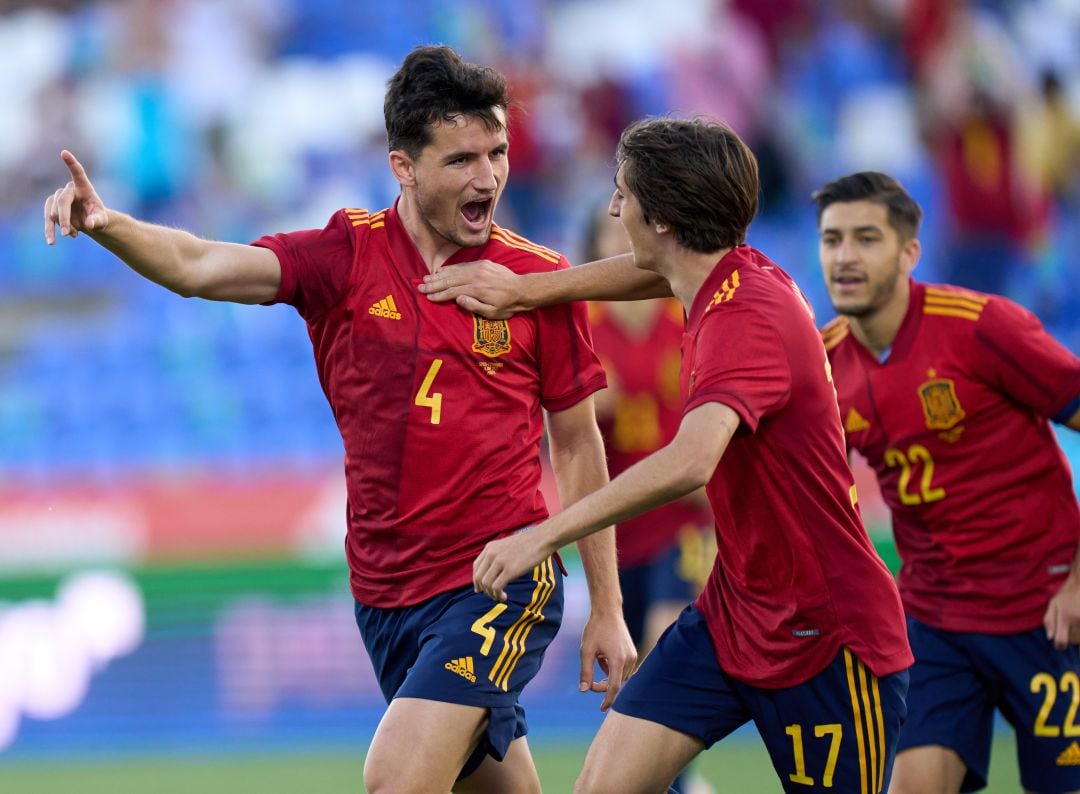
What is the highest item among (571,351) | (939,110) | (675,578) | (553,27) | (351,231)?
(553,27)

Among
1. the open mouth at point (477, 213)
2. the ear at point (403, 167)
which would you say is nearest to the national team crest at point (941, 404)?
the open mouth at point (477, 213)

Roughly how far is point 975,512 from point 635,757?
1.74m

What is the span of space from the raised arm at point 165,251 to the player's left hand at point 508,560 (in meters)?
1.15

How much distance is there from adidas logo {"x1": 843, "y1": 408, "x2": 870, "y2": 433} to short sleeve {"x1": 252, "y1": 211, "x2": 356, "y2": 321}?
1.90 m

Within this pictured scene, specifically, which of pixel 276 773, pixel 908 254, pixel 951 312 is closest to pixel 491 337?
pixel 951 312

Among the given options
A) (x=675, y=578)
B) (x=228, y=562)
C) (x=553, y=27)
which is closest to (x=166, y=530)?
(x=228, y=562)

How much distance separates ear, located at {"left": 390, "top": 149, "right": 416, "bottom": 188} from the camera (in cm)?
472

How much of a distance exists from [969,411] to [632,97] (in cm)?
836

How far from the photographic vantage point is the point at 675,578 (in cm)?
677

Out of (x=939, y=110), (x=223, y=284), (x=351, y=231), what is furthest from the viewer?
(x=939, y=110)

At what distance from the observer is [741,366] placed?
12.8 ft

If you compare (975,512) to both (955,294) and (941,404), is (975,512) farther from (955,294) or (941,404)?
(955,294)

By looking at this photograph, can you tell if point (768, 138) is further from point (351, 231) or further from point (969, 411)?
point (351, 231)

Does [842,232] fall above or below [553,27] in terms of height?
below
